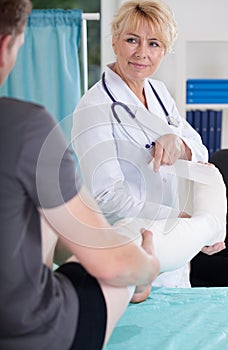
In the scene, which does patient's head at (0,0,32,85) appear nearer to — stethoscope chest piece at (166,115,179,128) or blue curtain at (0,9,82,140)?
stethoscope chest piece at (166,115,179,128)

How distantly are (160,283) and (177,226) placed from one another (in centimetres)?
58

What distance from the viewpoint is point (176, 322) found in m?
1.51

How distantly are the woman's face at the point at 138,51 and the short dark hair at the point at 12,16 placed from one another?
956mm

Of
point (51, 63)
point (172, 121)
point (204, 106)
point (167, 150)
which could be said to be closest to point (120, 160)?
point (167, 150)

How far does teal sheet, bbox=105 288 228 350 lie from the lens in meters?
1.39

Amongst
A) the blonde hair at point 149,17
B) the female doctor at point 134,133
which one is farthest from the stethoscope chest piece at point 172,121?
the blonde hair at point 149,17

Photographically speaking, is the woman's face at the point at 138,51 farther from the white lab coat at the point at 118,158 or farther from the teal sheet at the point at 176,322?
the teal sheet at the point at 176,322

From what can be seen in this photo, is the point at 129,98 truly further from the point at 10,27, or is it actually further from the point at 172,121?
the point at 10,27

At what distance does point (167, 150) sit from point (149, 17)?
1.44 feet

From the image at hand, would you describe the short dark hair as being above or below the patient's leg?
above

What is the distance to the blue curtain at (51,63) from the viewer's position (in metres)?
2.84

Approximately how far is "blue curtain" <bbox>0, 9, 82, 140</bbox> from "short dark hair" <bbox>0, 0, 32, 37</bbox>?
1.90m

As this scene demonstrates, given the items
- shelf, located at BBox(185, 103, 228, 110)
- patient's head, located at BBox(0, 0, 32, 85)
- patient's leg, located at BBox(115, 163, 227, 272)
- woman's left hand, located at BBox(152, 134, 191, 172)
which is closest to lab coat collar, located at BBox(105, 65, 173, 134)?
woman's left hand, located at BBox(152, 134, 191, 172)

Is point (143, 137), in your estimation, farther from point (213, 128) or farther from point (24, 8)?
point (213, 128)
